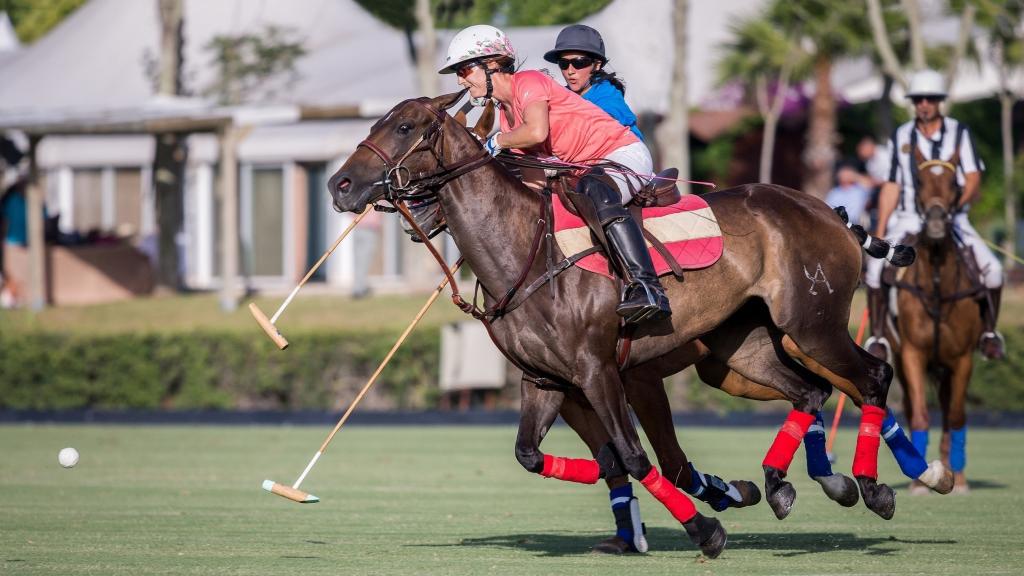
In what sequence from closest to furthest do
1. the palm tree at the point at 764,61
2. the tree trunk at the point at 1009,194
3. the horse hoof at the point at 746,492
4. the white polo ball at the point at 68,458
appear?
the horse hoof at the point at 746,492 < the white polo ball at the point at 68,458 < the tree trunk at the point at 1009,194 < the palm tree at the point at 764,61

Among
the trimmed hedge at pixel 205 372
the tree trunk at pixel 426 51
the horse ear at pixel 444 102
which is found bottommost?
the trimmed hedge at pixel 205 372

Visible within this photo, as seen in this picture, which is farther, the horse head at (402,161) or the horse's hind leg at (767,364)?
the horse's hind leg at (767,364)

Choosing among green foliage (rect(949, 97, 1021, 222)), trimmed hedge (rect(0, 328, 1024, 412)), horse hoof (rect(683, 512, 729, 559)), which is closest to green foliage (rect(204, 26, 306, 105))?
trimmed hedge (rect(0, 328, 1024, 412))

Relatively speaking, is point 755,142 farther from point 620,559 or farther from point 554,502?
point 620,559

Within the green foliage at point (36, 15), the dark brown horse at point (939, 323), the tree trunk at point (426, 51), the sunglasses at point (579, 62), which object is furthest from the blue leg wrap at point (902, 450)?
the green foliage at point (36, 15)

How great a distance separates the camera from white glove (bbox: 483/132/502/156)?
7.56 meters

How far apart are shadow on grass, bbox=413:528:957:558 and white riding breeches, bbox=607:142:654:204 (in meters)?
1.87

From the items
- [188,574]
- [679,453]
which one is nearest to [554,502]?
[679,453]

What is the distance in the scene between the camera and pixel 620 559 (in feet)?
24.7

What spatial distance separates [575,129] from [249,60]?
20.3 metres

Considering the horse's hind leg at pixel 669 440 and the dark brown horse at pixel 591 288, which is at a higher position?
the dark brown horse at pixel 591 288

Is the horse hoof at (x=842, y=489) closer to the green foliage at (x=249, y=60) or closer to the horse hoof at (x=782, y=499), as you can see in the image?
the horse hoof at (x=782, y=499)

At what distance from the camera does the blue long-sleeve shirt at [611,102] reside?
324 inches

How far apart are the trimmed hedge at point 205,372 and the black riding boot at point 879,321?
8711 millimetres
